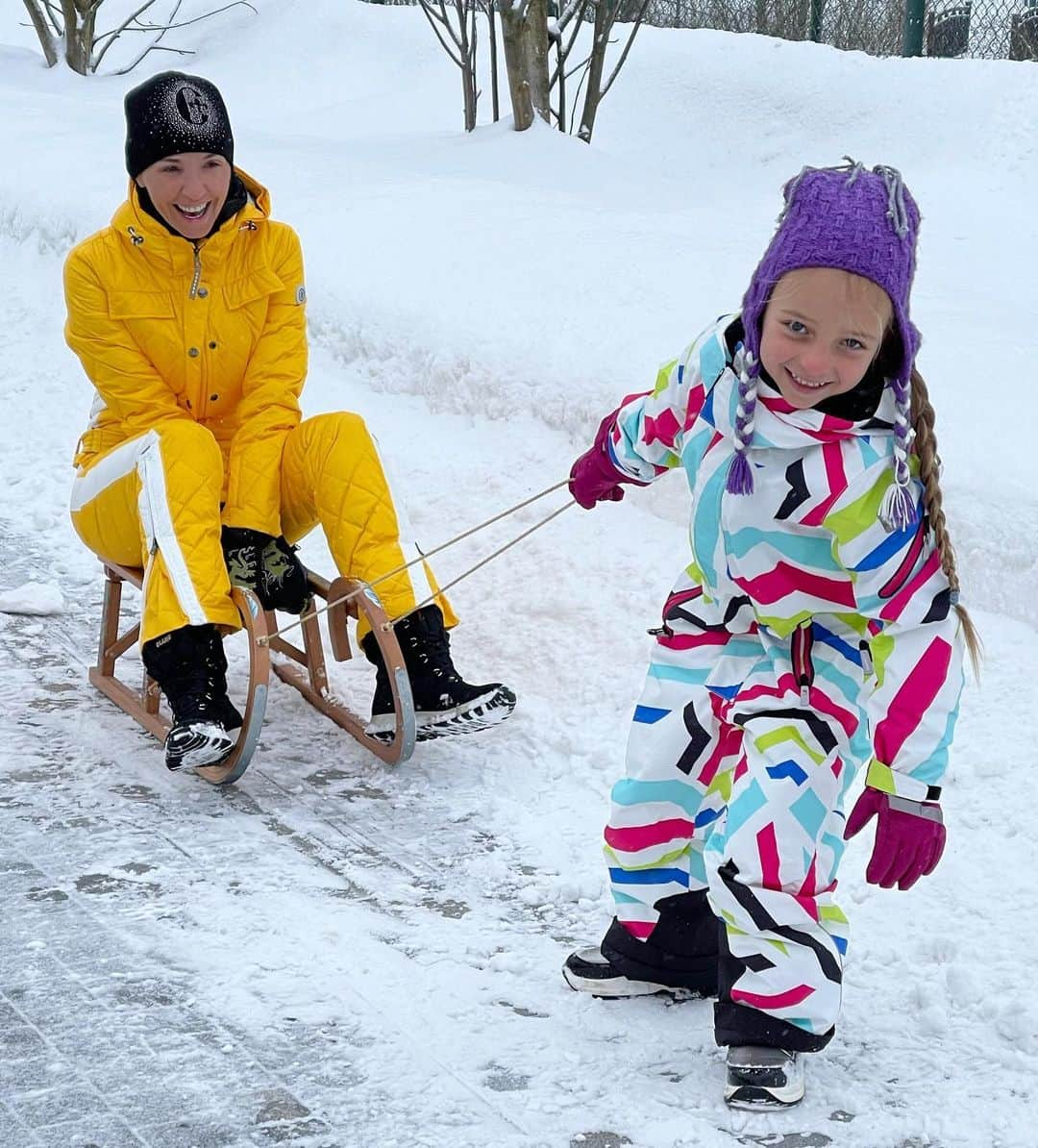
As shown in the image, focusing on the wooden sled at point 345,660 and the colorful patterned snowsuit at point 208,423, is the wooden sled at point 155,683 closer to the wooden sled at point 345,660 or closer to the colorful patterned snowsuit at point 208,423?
the colorful patterned snowsuit at point 208,423

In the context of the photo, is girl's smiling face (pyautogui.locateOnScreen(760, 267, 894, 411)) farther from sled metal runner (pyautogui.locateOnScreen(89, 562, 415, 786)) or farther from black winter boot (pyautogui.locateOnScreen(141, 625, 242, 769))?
black winter boot (pyautogui.locateOnScreen(141, 625, 242, 769))

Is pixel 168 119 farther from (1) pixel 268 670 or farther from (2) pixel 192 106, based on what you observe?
(1) pixel 268 670

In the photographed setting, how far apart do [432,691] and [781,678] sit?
127 centimetres

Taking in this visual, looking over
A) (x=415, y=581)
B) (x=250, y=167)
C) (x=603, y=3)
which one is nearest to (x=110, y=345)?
(x=415, y=581)

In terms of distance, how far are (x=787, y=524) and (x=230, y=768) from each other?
61.2 inches

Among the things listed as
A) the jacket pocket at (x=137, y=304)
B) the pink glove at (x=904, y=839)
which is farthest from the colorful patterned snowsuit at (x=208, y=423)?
the pink glove at (x=904, y=839)

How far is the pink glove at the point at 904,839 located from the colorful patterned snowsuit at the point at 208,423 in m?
1.52

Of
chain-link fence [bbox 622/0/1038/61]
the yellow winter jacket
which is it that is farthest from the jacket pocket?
chain-link fence [bbox 622/0/1038/61]

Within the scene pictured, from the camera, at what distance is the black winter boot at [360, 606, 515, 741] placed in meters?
3.47

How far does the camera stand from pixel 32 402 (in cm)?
581

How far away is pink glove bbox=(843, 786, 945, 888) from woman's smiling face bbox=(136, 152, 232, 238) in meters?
2.11

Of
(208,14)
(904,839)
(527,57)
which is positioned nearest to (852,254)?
(904,839)

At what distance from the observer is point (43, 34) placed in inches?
436

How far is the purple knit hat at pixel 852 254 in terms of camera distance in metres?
2.17
